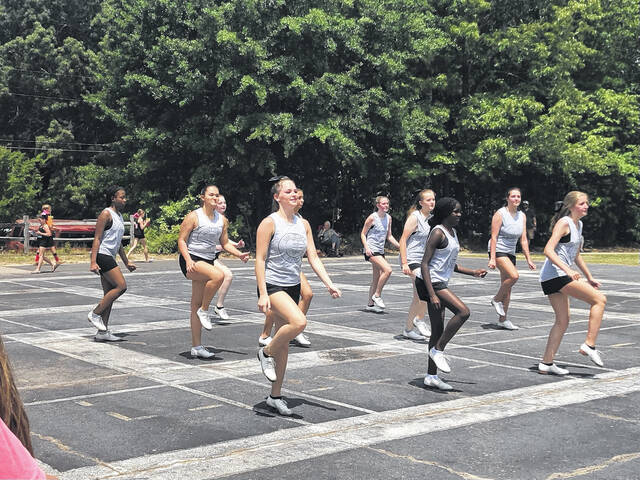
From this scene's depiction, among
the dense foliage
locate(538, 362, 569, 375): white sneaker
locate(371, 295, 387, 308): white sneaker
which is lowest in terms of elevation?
locate(538, 362, 569, 375): white sneaker

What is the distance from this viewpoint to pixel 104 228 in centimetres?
1105

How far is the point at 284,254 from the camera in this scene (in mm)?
7457

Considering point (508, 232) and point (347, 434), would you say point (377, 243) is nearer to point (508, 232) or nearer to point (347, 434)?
point (508, 232)

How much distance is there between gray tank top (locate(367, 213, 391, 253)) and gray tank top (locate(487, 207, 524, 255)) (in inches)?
89.4

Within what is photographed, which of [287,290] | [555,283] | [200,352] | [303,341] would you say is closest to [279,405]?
[287,290]

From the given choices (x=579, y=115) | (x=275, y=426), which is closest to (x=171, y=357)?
(x=275, y=426)

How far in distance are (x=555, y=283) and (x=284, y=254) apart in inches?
124

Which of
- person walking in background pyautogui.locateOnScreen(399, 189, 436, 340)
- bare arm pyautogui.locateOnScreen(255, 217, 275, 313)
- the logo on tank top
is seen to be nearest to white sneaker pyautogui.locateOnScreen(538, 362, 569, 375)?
person walking in background pyautogui.locateOnScreen(399, 189, 436, 340)

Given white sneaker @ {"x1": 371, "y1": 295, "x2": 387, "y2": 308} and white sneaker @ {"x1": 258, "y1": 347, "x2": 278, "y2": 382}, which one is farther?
white sneaker @ {"x1": 371, "y1": 295, "x2": 387, "y2": 308}

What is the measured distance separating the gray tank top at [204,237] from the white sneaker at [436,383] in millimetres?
3561

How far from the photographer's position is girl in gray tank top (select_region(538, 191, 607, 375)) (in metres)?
8.88

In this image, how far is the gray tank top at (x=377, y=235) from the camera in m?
14.2

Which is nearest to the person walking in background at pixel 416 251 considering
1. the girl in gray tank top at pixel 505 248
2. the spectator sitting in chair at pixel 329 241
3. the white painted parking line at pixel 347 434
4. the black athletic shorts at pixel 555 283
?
the girl in gray tank top at pixel 505 248

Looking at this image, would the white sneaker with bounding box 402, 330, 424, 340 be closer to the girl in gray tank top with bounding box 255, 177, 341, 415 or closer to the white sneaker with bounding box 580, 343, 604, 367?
the white sneaker with bounding box 580, 343, 604, 367
